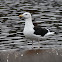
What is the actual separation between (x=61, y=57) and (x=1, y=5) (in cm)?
1832

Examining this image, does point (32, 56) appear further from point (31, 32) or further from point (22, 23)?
point (22, 23)

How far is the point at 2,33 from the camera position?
51.8ft

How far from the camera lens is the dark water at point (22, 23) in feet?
45.5

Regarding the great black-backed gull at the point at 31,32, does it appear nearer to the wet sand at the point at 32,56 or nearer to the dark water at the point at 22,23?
the wet sand at the point at 32,56

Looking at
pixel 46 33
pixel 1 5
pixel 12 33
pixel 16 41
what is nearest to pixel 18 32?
pixel 12 33

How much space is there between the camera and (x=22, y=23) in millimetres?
18375

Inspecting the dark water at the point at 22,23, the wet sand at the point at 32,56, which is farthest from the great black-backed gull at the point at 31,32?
the dark water at the point at 22,23

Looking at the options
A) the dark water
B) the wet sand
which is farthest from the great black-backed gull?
the dark water

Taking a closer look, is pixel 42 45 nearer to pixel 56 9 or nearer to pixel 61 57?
pixel 61 57

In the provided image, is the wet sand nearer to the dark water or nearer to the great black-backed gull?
the great black-backed gull

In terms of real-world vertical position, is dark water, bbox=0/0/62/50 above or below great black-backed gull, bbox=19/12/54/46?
below

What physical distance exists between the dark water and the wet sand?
15.5 feet

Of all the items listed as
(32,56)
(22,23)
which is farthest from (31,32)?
(22,23)

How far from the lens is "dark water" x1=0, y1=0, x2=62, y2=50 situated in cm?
1386
